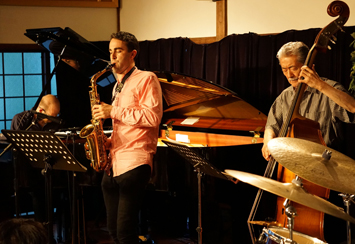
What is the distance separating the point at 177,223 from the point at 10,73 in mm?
3315

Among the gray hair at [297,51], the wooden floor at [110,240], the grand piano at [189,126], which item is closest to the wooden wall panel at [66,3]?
the grand piano at [189,126]

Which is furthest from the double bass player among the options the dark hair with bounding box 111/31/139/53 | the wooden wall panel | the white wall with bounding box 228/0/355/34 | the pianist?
the wooden wall panel

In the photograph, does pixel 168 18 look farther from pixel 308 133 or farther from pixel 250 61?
pixel 308 133

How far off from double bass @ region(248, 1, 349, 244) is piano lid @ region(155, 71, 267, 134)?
4.25 feet

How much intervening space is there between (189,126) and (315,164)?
2.73 meters

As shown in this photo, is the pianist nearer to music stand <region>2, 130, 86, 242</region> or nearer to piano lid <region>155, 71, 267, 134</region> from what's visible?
music stand <region>2, 130, 86, 242</region>

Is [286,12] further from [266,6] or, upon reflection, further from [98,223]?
[98,223]

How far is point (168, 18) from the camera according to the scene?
218 inches

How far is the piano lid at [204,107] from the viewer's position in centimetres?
402

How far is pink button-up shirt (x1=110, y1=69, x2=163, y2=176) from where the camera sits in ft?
8.80

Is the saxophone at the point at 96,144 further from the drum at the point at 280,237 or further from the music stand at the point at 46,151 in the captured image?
the drum at the point at 280,237

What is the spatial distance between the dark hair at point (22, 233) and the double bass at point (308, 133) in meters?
1.45

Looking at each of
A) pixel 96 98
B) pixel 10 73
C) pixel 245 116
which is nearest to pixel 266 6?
pixel 245 116

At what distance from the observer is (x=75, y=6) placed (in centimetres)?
585
